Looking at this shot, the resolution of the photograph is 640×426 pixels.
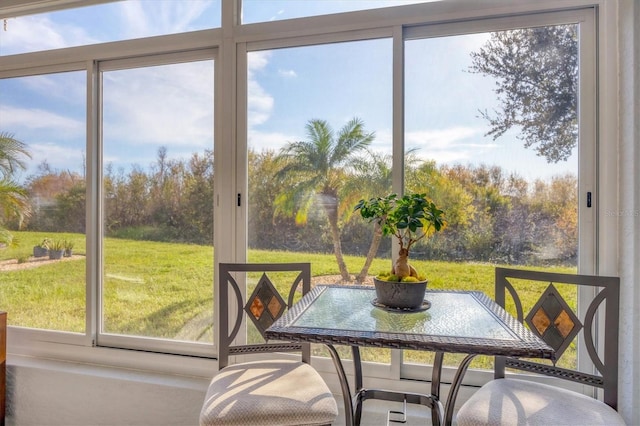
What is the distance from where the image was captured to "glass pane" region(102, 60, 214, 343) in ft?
6.43

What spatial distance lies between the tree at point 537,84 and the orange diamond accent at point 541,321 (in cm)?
71

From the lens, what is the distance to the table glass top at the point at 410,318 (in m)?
0.99

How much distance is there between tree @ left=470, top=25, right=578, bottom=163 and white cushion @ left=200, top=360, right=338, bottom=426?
1.40 m

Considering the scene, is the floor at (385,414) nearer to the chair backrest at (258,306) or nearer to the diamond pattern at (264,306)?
the chair backrest at (258,306)

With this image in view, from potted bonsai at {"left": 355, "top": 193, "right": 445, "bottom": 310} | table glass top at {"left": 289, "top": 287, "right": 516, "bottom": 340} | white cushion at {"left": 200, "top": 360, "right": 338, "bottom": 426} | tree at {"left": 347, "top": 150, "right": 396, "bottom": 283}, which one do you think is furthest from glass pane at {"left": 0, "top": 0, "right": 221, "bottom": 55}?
white cushion at {"left": 200, "top": 360, "right": 338, "bottom": 426}

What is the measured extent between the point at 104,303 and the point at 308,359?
139 cm

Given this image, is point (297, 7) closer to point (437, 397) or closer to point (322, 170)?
point (322, 170)

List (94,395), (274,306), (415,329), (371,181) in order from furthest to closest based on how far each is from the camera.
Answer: (94,395) < (371,181) < (274,306) < (415,329)

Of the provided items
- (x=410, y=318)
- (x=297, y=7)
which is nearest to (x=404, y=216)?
(x=410, y=318)

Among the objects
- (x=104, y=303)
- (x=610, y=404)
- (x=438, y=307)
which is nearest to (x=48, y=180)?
(x=104, y=303)

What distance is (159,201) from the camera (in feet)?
6.60

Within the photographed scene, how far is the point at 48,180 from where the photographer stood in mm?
2182

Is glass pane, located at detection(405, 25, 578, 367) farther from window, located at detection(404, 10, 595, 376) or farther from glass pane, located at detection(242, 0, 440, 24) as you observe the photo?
glass pane, located at detection(242, 0, 440, 24)

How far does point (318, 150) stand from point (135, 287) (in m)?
1.36
